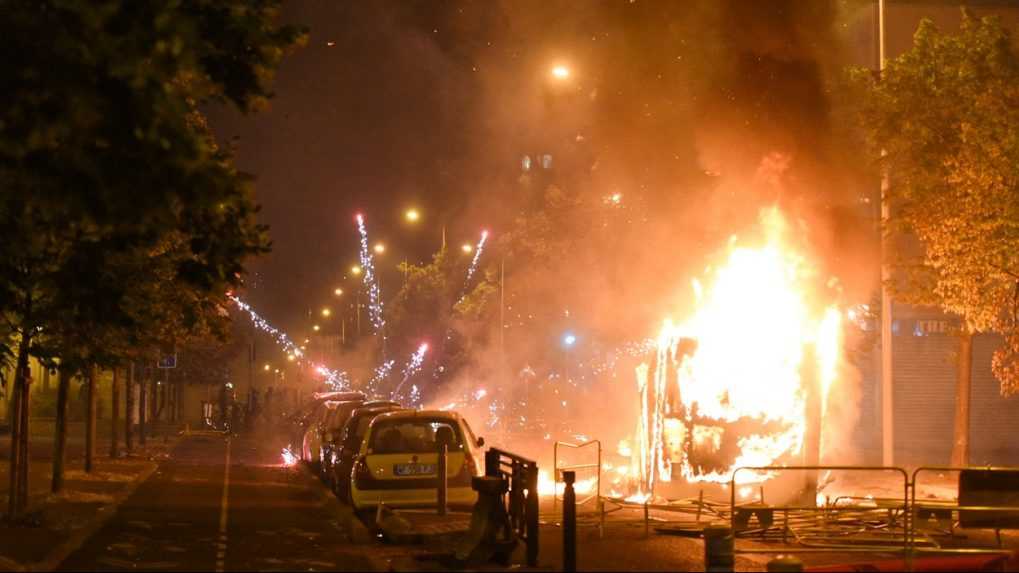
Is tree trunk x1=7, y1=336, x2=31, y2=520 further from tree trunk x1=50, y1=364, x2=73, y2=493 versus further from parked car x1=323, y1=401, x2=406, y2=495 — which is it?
parked car x1=323, y1=401, x2=406, y2=495

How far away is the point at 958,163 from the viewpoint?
18531 mm

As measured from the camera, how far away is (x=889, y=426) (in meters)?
18.9

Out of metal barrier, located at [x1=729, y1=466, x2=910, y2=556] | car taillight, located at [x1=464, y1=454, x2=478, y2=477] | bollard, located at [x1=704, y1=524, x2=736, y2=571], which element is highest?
car taillight, located at [x1=464, y1=454, x2=478, y2=477]

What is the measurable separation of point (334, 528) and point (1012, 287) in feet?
37.6

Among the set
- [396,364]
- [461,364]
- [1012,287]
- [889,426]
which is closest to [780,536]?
[889,426]

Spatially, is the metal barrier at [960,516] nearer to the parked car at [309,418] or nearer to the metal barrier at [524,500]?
the metal barrier at [524,500]

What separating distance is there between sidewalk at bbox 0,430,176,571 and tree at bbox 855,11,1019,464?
42.5 ft

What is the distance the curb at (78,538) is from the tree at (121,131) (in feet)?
7.48

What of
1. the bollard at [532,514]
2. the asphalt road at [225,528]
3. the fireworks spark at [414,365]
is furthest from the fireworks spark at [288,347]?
the bollard at [532,514]

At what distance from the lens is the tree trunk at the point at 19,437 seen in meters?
14.1

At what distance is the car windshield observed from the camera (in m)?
15.3

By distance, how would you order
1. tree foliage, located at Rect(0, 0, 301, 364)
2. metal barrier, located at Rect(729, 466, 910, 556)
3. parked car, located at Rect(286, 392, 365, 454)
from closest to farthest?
tree foliage, located at Rect(0, 0, 301, 364) < metal barrier, located at Rect(729, 466, 910, 556) < parked car, located at Rect(286, 392, 365, 454)

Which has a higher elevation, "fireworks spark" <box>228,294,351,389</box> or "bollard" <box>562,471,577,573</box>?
"fireworks spark" <box>228,294,351,389</box>

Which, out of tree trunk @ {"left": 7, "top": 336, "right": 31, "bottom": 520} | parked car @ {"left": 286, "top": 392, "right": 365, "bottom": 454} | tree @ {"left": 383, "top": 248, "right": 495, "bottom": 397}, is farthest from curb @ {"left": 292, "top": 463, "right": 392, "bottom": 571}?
tree @ {"left": 383, "top": 248, "right": 495, "bottom": 397}
